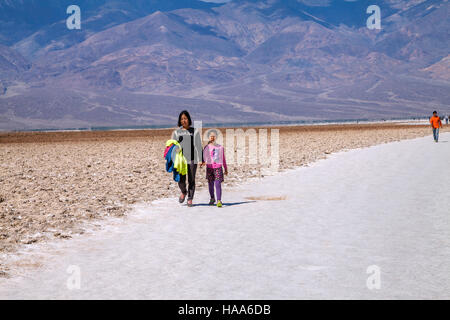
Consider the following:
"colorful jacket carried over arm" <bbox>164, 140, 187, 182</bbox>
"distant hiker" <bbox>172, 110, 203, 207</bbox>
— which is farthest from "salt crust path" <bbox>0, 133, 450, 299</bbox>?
"distant hiker" <bbox>172, 110, 203, 207</bbox>

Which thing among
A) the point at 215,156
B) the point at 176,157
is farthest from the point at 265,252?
the point at 176,157

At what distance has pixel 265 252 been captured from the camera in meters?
7.16

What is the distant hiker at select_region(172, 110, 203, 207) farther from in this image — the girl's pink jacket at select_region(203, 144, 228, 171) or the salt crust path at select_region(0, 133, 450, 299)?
the salt crust path at select_region(0, 133, 450, 299)

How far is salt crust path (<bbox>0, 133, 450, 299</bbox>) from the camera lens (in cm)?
563

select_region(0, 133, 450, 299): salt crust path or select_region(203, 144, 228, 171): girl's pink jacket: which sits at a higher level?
select_region(203, 144, 228, 171): girl's pink jacket

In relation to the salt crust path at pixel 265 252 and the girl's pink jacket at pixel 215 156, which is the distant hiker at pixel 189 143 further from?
the salt crust path at pixel 265 252

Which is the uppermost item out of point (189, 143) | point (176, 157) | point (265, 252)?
point (189, 143)

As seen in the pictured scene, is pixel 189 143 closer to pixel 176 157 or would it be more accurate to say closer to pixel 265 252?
pixel 176 157

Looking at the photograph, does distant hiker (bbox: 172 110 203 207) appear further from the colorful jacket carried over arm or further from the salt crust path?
the salt crust path

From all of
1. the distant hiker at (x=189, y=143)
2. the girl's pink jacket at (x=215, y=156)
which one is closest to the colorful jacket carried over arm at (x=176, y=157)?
the distant hiker at (x=189, y=143)

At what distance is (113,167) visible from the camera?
20.0 metres

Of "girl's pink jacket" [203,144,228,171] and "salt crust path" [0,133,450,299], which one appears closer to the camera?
"salt crust path" [0,133,450,299]
